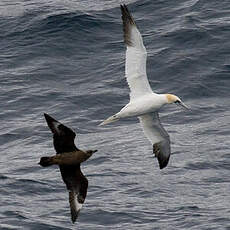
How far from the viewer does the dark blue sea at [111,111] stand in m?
24.8

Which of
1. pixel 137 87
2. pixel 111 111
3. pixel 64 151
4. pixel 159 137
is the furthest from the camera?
pixel 111 111

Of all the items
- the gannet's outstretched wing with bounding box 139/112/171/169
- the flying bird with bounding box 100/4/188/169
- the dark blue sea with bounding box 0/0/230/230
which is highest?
the flying bird with bounding box 100/4/188/169

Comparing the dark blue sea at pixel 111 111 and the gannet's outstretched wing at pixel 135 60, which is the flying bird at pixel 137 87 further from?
the dark blue sea at pixel 111 111

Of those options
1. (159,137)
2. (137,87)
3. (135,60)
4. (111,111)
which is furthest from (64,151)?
(111,111)

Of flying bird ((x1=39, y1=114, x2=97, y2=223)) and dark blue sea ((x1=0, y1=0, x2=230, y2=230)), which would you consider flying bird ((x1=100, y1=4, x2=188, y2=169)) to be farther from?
flying bird ((x1=39, y1=114, x2=97, y2=223))

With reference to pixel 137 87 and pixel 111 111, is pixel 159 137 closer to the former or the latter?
pixel 137 87

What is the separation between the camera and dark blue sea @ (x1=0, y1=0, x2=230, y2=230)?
2475 centimetres

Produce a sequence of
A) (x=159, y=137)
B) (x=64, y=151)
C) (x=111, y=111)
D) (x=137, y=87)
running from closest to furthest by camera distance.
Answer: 1. (x=64, y=151)
2. (x=137, y=87)
3. (x=159, y=137)
4. (x=111, y=111)

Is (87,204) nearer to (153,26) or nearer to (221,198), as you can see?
(221,198)

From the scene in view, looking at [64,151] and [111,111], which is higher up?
[64,151]

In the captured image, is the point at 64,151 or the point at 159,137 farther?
the point at 159,137

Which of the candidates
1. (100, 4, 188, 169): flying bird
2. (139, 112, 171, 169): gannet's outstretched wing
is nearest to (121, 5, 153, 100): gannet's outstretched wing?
(100, 4, 188, 169): flying bird

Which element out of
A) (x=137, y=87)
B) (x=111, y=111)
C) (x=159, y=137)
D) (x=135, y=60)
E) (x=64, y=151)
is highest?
(x=135, y=60)

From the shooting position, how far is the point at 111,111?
2952 cm
